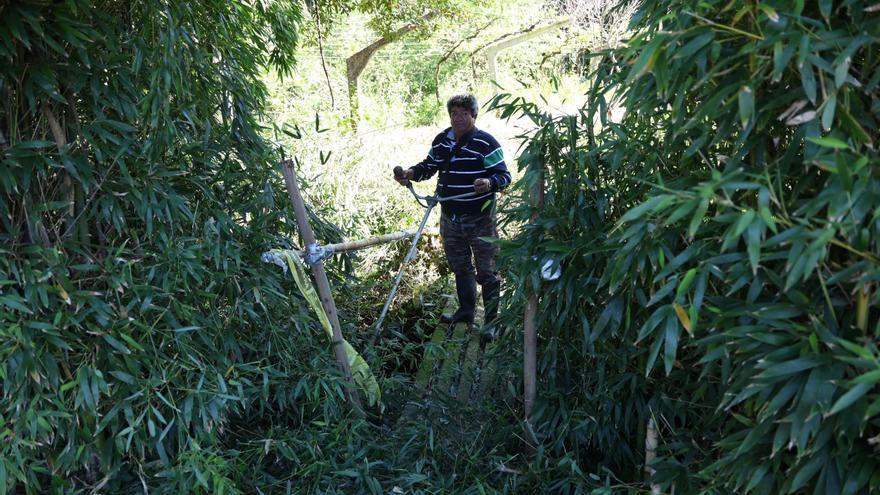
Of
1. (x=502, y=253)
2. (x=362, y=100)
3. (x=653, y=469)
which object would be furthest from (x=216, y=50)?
(x=362, y=100)

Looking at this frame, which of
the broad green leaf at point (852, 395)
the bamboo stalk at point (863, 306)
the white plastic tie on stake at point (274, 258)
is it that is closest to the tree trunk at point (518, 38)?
the white plastic tie on stake at point (274, 258)

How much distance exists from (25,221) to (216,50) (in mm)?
1092

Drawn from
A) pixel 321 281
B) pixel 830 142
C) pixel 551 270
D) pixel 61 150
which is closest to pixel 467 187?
pixel 321 281

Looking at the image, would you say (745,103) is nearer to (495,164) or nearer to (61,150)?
(61,150)

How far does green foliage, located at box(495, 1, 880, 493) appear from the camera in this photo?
1.63m

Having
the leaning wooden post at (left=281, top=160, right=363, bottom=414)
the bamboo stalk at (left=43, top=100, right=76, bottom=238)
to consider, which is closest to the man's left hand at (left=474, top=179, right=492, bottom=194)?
the leaning wooden post at (left=281, top=160, right=363, bottom=414)

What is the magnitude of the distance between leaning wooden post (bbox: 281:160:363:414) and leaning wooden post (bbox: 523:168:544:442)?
80 cm

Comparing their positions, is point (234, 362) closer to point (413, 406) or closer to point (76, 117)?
point (413, 406)

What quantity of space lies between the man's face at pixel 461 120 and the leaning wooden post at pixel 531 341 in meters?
1.45

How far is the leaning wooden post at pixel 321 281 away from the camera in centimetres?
318

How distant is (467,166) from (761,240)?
2.50 m

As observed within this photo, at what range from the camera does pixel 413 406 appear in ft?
11.6

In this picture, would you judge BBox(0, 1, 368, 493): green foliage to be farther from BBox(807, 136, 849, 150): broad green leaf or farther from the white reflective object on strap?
BBox(807, 136, 849, 150): broad green leaf

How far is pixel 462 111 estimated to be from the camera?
13.7 feet
